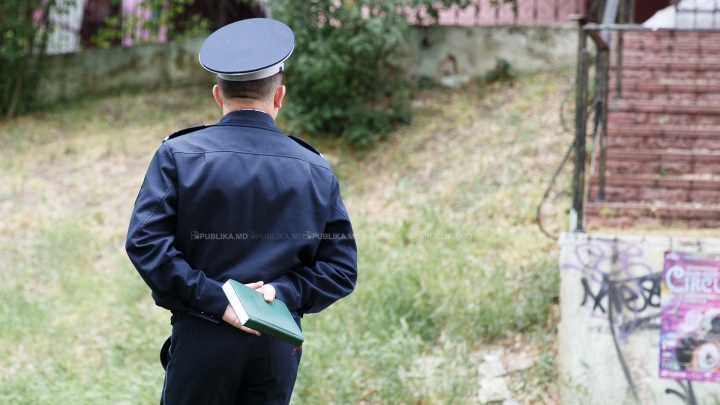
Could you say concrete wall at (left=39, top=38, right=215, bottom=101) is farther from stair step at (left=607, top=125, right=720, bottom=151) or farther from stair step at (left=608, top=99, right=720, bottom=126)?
stair step at (left=607, top=125, right=720, bottom=151)

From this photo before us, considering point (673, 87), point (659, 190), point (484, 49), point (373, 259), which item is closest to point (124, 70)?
point (484, 49)

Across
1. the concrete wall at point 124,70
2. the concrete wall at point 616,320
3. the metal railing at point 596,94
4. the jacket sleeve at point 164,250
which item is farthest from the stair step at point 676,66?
the concrete wall at point 124,70

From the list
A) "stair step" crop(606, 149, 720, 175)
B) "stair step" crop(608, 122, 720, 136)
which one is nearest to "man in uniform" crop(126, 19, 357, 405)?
"stair step" crop(606, 149, 720, 175)

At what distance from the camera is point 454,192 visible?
6816 mm

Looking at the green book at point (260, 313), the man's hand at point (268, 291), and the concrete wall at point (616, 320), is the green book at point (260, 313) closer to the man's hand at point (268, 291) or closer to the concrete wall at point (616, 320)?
the man's hand at point (268, 291)

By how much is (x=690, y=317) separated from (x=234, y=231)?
2886 millimetres

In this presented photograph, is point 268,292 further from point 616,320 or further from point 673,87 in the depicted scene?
point 673,87

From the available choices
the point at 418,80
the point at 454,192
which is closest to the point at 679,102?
the point at 454,192

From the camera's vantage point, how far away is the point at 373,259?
5.65 metres

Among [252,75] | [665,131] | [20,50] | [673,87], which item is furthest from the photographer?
[20,50]

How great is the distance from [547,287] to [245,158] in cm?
308

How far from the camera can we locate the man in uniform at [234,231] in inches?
83.4

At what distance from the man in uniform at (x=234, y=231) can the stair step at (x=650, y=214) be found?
3.17 meters

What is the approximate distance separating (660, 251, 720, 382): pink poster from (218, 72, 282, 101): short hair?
268 centimetres
